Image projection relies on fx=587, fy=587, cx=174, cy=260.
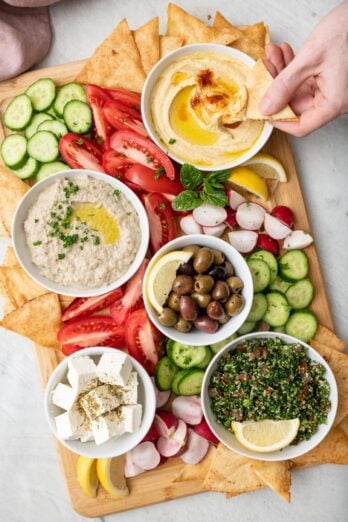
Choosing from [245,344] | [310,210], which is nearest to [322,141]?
[310,210]

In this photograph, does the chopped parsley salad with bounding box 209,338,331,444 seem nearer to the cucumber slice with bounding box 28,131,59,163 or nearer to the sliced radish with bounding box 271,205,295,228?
the sliced radish with bounding box 271,205,295,228

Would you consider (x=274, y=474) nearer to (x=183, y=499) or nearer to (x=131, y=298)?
(x=183, y=499)

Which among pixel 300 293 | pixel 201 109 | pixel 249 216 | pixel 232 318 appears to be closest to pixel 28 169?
pixel 201 109

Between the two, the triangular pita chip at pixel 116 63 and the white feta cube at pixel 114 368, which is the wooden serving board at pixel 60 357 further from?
the white feta cube at pixel 114 368

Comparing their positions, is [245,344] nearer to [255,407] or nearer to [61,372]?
[255,407]

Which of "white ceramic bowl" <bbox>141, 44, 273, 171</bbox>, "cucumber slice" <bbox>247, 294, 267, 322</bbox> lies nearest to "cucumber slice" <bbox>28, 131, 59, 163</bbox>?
"white ceramic bowl" <bbox>141, 44, 273, 171</bbox>
